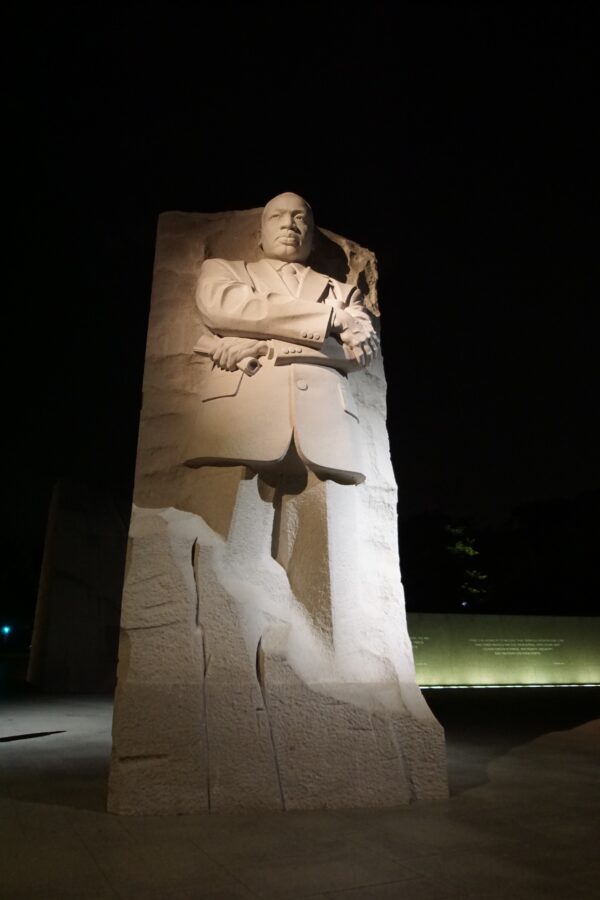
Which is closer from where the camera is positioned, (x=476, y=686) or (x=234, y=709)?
(x=234, y=709)

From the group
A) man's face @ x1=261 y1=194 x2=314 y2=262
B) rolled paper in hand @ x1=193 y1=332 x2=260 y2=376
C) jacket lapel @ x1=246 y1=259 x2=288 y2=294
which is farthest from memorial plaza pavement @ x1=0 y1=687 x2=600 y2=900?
man's face @ x1=261 y1=194 x2=314 y2=262

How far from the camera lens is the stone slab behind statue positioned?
3.45 meters

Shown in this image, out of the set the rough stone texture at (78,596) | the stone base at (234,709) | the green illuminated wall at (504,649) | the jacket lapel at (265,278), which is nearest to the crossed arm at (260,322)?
the jacket lapel at (265,278)

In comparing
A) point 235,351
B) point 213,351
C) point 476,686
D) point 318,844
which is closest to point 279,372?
point 235,351

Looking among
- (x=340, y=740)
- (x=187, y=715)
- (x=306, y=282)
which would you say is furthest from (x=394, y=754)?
(x=306, y=282)

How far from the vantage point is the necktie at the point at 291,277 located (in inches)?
180

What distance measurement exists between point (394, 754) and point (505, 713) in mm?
4654

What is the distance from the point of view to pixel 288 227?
469 centimetres

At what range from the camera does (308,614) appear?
4.00 meters

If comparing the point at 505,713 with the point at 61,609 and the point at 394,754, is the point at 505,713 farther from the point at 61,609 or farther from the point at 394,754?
the point at 61,609

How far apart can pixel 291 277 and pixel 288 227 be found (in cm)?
36

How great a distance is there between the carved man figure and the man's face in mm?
276

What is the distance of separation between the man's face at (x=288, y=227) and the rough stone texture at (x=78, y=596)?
8.39 m

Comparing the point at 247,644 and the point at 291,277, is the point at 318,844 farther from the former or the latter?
the point at 291,277
